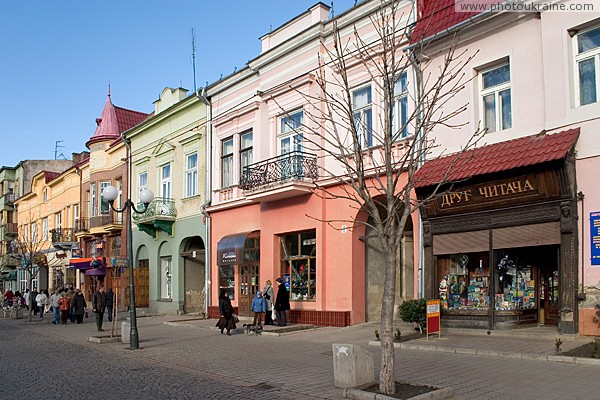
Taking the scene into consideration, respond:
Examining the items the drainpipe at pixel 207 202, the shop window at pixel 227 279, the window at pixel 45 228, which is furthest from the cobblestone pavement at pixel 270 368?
the window at pixel 45 228

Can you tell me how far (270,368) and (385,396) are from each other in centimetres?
422

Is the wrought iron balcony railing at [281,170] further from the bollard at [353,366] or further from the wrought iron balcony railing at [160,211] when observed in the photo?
the bollard at [353,366]

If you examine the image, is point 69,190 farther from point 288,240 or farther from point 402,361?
point 402,361

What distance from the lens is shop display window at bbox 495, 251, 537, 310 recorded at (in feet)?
51.2

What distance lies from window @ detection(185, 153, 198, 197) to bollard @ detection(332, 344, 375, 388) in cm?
1885

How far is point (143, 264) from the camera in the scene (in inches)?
1284

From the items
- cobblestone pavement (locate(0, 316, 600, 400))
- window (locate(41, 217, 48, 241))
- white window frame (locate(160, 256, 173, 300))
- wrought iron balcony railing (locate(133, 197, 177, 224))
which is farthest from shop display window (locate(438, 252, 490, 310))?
window (locate(41, 217, 48, 241))

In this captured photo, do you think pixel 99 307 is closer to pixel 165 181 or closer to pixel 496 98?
pixel 165 181

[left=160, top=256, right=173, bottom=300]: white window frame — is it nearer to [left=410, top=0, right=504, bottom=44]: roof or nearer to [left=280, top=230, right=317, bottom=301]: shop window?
[left=280, top=230, right=317, bottom=301]: shop window

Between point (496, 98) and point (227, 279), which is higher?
point (496, 98)

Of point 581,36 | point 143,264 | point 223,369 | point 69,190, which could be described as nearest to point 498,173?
point 581,36

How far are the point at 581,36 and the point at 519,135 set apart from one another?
99.2 inches

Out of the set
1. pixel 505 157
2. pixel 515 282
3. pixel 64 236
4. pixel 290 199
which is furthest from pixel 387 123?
pixel 64 236

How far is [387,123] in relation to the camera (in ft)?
32.0
